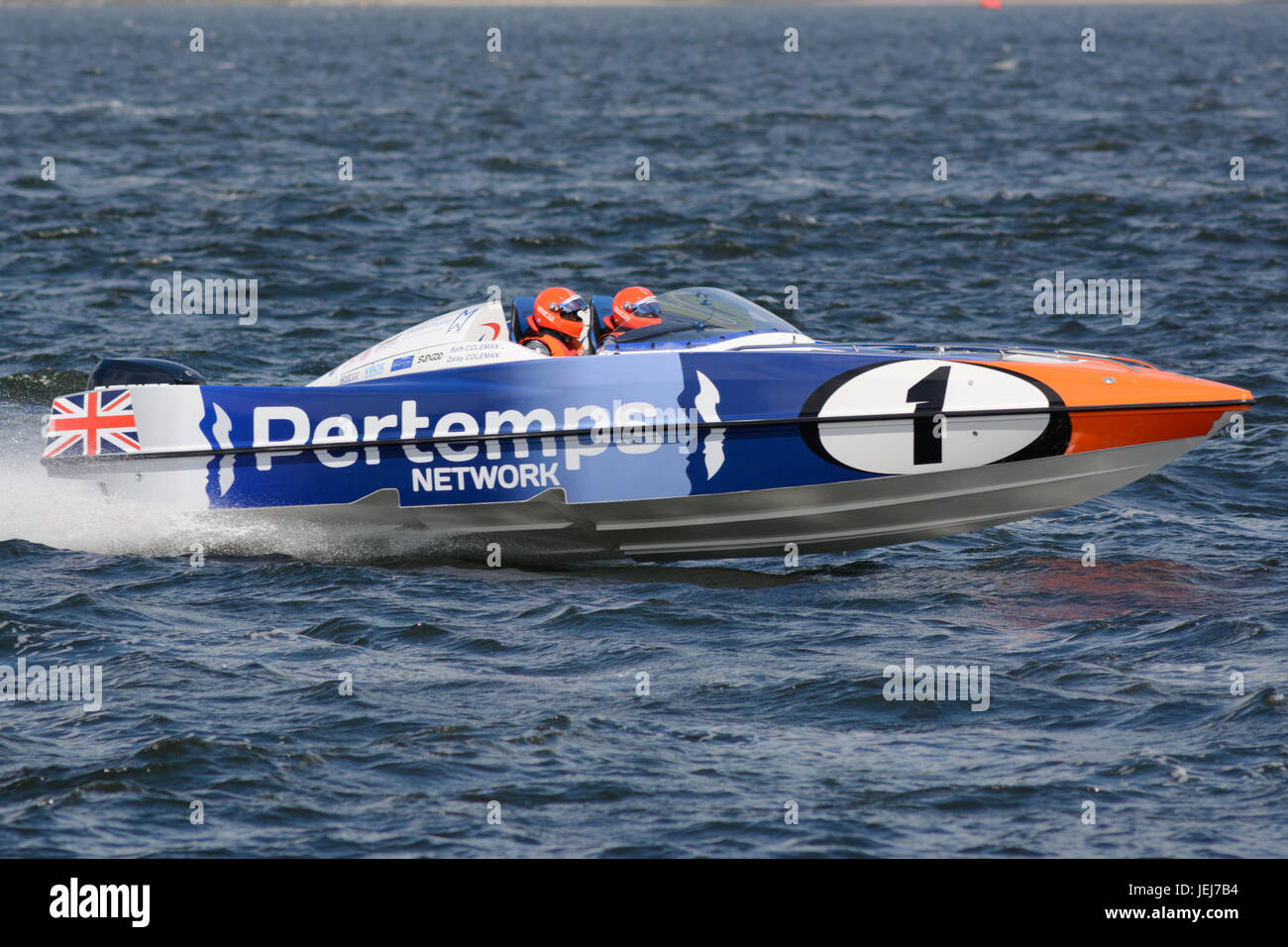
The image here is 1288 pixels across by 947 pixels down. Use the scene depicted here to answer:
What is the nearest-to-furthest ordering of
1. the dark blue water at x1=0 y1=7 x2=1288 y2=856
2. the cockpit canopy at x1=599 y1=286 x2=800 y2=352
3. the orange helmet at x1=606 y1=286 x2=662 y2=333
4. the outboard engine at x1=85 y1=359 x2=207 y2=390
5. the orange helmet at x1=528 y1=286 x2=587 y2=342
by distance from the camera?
the dark blue water at x1=0 y1=7 x2=1288 y2=856 < the cockpit canopy at x1=599 y1=286 x2=800 y2=352 < the orange helmet at x1=606 y1=286 x2=662 y2=333 < the orange helmet at x1=528 y1=286 x2=587 y2=342 < the outboard engine at x1=85 y1=359 x2=207 y2=390

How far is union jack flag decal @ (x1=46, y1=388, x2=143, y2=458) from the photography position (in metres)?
9.87

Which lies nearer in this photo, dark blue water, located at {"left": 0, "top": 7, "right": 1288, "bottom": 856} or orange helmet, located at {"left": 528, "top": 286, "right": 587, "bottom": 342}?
dark blue water, located at {"left": 0, "top": 7, "right": 1288, "bottom": 856}

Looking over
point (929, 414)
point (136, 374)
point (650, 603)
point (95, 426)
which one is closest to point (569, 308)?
point (650, 603)

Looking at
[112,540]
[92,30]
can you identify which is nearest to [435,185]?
[112,540]

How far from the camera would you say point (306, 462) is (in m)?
9.71

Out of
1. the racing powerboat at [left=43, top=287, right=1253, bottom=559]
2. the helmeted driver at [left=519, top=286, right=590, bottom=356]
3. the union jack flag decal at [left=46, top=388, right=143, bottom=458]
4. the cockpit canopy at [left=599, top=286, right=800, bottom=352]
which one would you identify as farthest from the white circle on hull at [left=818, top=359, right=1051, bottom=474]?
the union jack flag decal at [left=46, top=388, right=143, bottom=458]

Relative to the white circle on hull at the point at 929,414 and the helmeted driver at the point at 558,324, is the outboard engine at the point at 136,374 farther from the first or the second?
the white circle on hull at the point at 929,414

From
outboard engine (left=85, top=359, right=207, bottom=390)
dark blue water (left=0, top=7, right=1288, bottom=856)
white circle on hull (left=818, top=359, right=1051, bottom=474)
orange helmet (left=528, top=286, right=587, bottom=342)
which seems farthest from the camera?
outboard engine (left=85, top=359, right=207, bottom=390)

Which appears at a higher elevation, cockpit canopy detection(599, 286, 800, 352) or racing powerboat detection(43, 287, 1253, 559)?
cockpit canopy detection(599, 286, 800, 352)

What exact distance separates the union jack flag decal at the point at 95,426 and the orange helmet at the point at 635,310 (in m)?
3.24

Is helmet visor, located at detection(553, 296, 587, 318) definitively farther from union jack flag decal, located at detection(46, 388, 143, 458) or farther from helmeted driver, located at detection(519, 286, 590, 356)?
union jack flag decal, located at detection(46, 388, 143, 458)

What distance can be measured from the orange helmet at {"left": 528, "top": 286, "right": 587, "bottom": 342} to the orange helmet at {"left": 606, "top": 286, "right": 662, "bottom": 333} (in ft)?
A: 0.89

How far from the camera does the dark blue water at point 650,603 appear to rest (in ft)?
21.5

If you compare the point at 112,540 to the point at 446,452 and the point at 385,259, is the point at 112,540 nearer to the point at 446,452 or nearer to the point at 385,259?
the point at 446,452
